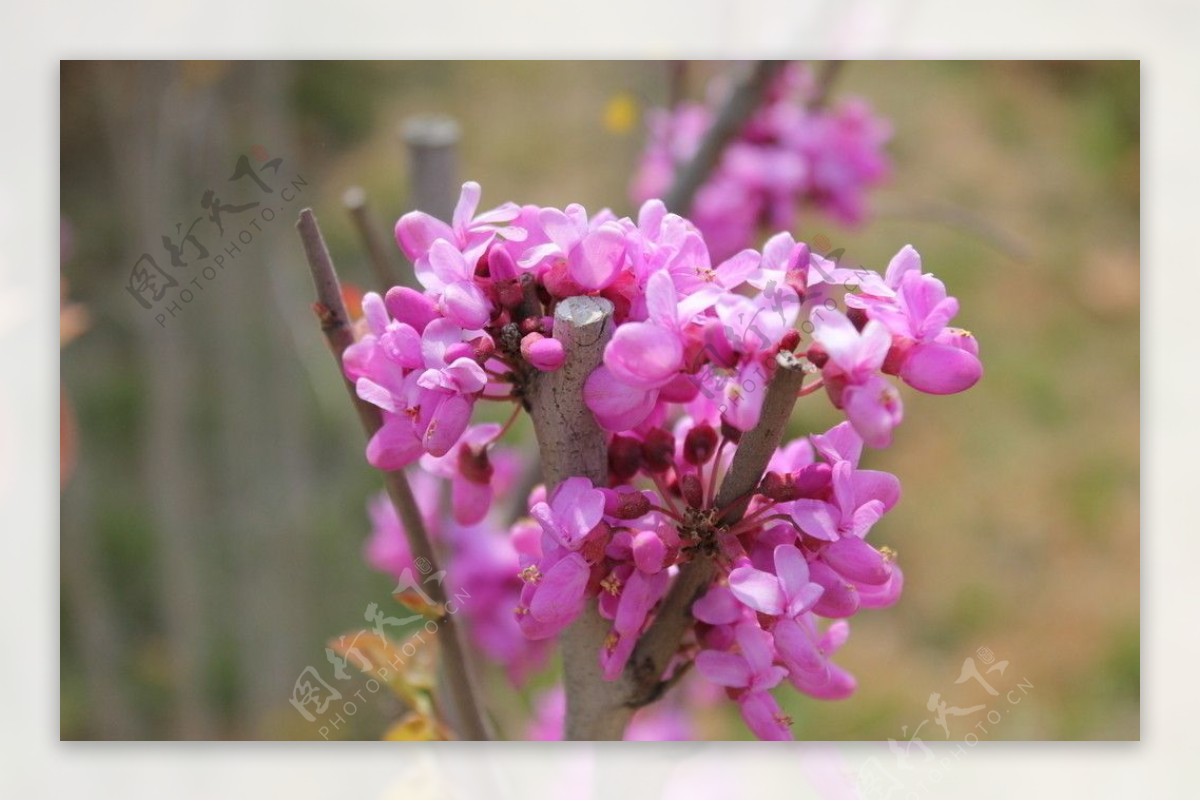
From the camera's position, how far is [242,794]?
914mm

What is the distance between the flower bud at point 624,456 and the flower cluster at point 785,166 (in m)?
0.58

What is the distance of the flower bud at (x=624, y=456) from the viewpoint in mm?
542

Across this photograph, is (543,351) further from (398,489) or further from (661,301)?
(398,489)

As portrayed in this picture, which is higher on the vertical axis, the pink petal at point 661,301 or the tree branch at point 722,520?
the pink petal at point 661,301

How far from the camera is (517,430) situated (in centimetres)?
206

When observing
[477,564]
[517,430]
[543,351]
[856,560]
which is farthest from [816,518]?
[517,430]

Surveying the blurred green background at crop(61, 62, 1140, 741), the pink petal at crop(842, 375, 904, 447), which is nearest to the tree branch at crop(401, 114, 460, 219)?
the blurred green background at crop(61, 62, 1140, 741)

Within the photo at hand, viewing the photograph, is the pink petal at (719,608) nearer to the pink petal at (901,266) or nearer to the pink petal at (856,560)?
the pink petal at (856,560)

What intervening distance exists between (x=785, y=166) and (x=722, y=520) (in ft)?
2.31

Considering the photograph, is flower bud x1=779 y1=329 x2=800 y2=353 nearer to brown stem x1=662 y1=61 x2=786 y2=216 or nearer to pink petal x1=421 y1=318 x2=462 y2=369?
pink petal x1=421 y1=318 x2=462 y2=369

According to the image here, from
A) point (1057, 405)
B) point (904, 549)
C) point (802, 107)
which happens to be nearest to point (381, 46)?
point (802, 107)

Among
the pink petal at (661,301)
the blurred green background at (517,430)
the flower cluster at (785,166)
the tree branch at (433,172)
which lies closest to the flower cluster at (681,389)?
the pink petal at (661,301)

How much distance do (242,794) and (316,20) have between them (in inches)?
26.3

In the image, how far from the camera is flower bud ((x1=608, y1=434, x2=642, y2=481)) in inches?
21.3
